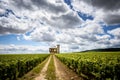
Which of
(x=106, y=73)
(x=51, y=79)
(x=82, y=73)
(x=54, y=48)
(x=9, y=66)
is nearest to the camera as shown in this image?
(x=106, y=73)

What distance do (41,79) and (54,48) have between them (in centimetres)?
17410

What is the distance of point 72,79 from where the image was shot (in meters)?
17.0

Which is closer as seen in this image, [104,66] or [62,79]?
[104,66]

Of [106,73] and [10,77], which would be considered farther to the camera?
[10,77]

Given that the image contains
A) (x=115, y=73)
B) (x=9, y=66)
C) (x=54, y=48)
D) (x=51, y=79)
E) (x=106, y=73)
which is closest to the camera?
(x=115, y=73)

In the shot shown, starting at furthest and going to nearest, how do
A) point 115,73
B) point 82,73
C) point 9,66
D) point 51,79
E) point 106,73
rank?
point 82,73
point 51,79
point 9,66
point 106,73
point 115,73

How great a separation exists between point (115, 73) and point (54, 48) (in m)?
180

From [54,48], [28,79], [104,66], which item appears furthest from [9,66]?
[54,48]

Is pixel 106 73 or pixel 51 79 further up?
pixel 106 73

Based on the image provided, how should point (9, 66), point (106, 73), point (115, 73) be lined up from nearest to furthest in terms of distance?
point (115, 73)
point (106, 73)
point (9, 66)

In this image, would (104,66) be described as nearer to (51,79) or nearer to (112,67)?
(112,67)

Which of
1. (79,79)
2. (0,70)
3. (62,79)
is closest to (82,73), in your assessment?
(79,79)

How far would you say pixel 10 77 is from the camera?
14.9 m

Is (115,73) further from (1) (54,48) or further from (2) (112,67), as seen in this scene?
(1) (54,48)
